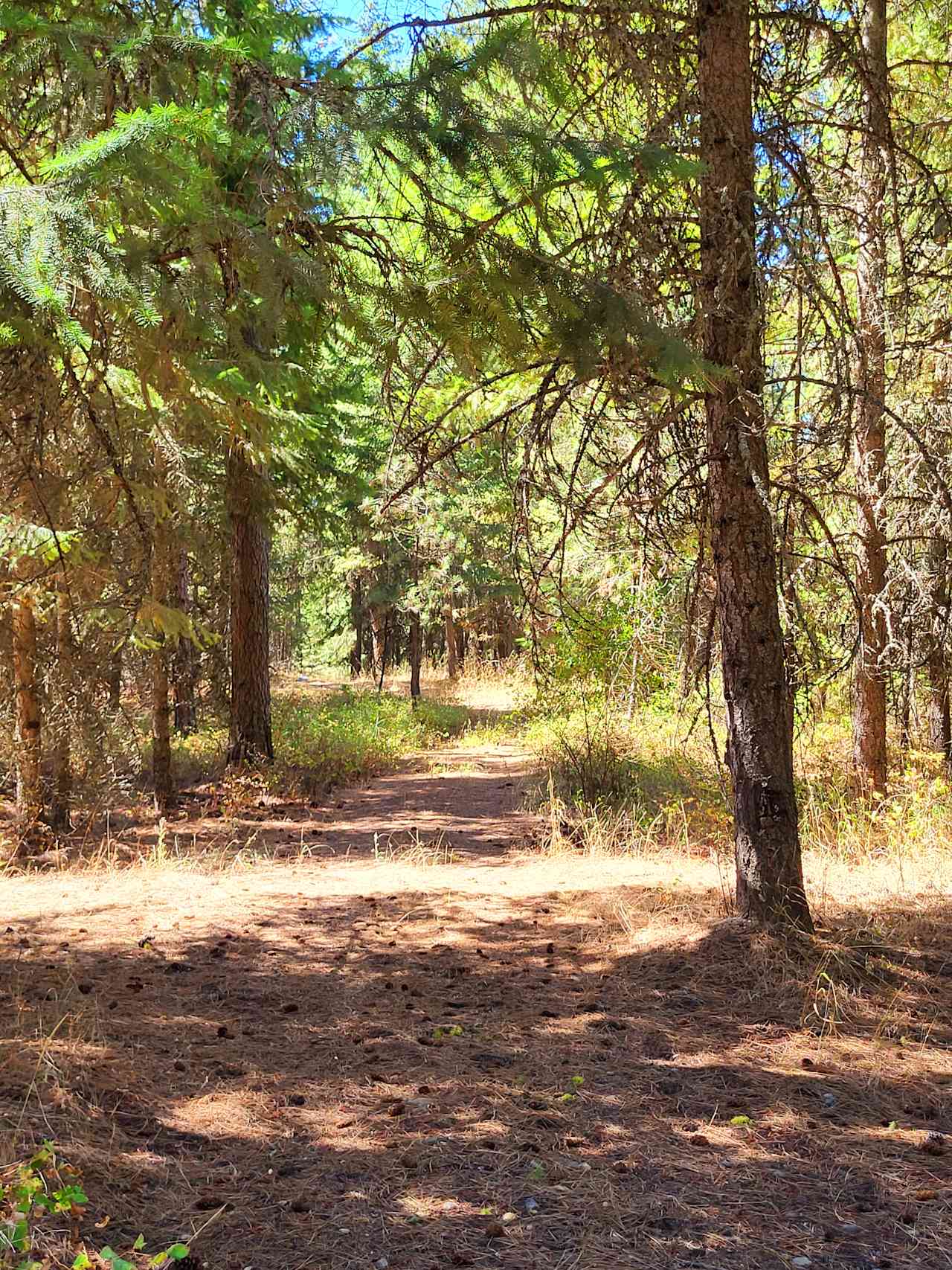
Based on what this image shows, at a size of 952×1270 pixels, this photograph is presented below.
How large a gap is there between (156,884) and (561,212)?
5.58m

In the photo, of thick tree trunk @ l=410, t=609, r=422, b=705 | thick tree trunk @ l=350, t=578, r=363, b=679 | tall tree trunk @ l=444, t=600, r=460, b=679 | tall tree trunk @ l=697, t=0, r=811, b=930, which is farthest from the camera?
tall tree trunk @ l=444, t=600, r=460, b=679

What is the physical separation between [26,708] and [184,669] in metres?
5.40

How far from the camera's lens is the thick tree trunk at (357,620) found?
26045 mm

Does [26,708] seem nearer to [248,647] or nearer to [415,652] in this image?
[248,647]

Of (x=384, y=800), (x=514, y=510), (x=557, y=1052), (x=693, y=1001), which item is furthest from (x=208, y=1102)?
(x=384, y=800)

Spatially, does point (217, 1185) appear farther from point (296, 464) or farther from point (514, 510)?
point (296, 464)

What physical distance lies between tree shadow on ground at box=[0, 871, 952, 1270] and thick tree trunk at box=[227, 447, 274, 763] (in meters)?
5.96

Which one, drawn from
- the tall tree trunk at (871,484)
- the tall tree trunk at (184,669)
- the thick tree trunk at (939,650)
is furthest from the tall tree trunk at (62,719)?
the thick tree trunk at (939,650)

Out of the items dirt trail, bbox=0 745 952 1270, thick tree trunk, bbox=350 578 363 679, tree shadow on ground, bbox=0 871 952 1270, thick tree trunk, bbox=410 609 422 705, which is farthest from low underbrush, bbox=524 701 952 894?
thick tree trunk, bbox=350 578 363 679

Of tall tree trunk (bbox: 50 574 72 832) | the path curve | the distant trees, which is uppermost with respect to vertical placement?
the distant trees

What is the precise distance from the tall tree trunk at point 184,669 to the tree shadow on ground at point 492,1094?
6496 mm

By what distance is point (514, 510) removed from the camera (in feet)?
18.9

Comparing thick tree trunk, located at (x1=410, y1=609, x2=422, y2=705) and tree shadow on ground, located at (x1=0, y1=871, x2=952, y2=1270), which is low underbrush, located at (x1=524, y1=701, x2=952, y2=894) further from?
thick tree trunk, located at (x1=410, y1=609, x2=422, y2=705)

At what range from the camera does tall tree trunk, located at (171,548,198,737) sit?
12219mm
